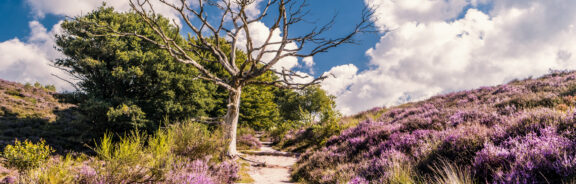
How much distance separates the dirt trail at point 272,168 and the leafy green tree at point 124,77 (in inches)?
250

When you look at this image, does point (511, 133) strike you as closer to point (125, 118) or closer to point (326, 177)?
point (326, 177)

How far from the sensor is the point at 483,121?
5.05 m

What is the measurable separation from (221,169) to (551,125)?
6.07 meters

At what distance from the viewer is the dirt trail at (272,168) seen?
6555 millimetres

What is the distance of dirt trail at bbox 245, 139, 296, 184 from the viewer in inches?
258

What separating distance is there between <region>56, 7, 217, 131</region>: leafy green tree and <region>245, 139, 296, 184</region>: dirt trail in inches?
250

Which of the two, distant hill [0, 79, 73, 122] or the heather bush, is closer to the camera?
the heather bush

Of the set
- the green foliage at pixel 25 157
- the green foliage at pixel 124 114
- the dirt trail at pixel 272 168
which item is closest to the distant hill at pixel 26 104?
the green foliage at pixel 124 114

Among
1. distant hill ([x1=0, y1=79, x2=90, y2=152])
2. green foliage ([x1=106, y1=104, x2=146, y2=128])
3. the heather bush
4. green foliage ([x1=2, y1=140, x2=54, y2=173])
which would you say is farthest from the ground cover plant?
green foliage ([x1=106, y1=104, x2=146, y2=128])

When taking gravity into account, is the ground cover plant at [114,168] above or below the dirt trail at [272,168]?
above

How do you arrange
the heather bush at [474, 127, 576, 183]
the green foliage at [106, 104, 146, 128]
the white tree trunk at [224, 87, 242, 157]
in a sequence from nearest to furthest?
the heather bush at [474, 127, 576, 183] < the white tree trunk at [224, 87, 242, 157] < the green foliage at [106, 104, 146, 128]

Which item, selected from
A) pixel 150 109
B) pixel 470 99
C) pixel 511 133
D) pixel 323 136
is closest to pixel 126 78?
pixel 150 109

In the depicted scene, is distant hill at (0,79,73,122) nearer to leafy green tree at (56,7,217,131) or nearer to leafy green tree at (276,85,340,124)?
leafy green tree at (56,7,217,131)

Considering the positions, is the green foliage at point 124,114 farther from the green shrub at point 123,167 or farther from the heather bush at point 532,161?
the heather bush at point 532,161
